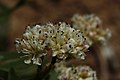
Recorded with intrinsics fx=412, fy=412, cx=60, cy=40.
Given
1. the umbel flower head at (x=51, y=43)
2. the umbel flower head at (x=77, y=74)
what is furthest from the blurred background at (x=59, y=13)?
the umbel flower head at (x=51, y=43)

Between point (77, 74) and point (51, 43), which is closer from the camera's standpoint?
→ point (51, 43)

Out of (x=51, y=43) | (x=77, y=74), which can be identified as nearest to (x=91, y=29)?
(x=77, y=74)

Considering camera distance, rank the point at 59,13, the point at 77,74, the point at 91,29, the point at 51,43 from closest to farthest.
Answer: the point at 51,43 < the point at 77,74 < the point at 91,29 < the point at 59,13

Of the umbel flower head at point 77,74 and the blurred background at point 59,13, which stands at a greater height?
the blurred background at point 59,13

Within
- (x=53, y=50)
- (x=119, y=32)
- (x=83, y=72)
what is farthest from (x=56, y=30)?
(x=119, y=32)

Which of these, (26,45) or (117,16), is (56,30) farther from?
(117,16)

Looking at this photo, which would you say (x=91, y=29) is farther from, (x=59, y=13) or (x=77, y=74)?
(x=59, y=13)

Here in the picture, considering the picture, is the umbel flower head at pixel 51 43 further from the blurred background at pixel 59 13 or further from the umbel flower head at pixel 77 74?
the blurred background at pixel 59 13
